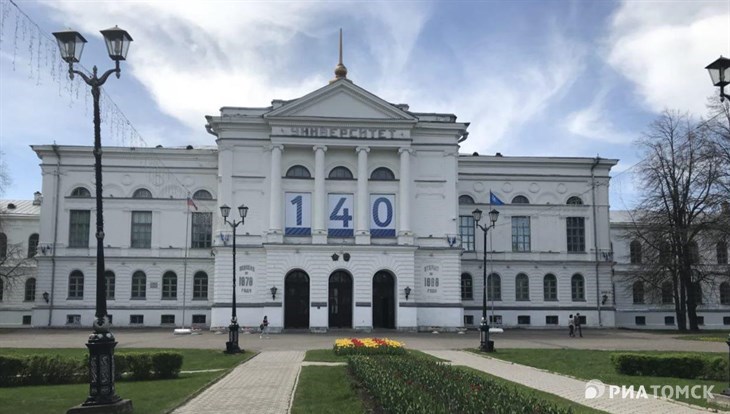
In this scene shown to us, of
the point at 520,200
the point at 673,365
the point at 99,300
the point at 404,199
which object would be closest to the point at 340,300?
the point at 404,199

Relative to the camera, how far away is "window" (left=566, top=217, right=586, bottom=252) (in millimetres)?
59188

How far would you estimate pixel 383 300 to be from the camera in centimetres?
5178

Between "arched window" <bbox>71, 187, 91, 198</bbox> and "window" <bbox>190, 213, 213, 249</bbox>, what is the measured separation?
29.6ft

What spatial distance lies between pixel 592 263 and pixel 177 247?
35665 mm

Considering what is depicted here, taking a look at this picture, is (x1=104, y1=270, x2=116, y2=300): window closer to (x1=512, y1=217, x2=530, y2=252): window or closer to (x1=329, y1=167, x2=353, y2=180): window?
(x1=329, y1=167, x2=353, y2=180): window

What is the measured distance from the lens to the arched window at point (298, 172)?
5184cm

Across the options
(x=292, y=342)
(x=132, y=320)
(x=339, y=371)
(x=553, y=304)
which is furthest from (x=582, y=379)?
(x=132, y=320)

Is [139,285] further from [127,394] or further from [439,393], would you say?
[439,393]


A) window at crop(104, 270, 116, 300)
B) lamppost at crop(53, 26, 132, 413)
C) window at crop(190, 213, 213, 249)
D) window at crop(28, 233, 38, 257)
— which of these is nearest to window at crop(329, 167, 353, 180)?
window at crop(190, 213, 213, 249)

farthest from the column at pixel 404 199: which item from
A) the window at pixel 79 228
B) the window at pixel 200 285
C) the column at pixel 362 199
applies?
the window at pixel 79 228

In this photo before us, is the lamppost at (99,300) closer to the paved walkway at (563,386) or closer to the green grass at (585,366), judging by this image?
the paved walkway at (563,386)

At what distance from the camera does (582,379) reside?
2062 centimetres

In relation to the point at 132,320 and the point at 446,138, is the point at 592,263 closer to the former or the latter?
the point at 446,138

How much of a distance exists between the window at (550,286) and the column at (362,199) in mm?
18007
